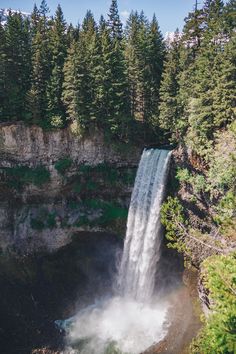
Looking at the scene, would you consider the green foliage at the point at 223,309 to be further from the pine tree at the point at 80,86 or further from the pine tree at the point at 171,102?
the pine tree at the point at 80,86

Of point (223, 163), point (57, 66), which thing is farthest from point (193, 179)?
point (57, 66)

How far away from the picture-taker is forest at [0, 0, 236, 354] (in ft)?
99.5

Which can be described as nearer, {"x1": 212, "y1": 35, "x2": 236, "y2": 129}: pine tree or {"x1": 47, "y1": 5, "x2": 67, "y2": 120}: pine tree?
{"x1": 212, "y1": 35, "x2": 236, "y2": 129}: pine tree

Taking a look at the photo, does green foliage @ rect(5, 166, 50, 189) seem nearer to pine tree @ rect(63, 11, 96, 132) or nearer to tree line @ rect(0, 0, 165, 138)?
tree line @ rect(0, 0, 165, 138)

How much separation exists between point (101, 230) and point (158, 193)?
28.6ft

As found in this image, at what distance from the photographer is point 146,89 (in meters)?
39.7

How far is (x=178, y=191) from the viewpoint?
34.2 meters

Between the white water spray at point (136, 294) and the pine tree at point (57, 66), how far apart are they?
1094cm

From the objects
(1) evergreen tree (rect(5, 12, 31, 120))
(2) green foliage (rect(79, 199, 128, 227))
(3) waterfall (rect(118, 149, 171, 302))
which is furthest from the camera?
(2) green foliage (rect(79, 199, 128, 227))

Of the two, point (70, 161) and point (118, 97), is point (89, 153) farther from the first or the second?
point (118, 97)

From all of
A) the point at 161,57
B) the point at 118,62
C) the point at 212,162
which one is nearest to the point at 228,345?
the point at 212,162

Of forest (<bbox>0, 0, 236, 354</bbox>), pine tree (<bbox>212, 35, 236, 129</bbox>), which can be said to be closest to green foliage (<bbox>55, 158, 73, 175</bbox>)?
forest (<bbox>0, 0, 236, 354</bbox>)

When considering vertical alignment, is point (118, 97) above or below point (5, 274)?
above

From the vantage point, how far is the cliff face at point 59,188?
3816cm
